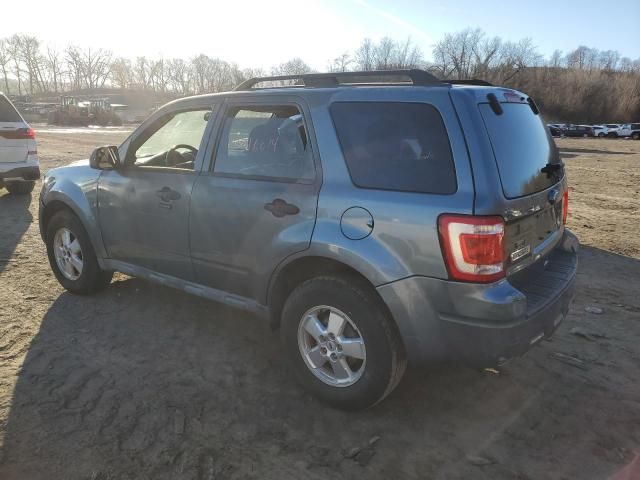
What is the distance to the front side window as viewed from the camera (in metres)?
3.80

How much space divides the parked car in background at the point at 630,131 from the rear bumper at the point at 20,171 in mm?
50031

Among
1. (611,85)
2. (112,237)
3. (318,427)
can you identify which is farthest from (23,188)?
(611,85)

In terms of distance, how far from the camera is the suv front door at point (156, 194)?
3670mm

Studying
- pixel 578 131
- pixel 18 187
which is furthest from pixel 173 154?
pixel 578 131

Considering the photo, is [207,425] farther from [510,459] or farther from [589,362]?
[589,362]

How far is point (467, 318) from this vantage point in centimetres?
252

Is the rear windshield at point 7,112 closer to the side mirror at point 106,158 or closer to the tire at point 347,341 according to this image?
the side mirror at point 106,158

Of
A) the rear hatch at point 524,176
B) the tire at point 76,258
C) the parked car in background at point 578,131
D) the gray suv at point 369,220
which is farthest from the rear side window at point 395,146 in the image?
the parked car in background at point 578,131

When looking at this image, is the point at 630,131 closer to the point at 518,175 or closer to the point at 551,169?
the point at 551,169

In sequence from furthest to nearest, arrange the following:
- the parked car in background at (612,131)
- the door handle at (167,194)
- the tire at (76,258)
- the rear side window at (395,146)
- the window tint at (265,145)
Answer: the parked car in background at (612,131), the tire at (76,258), the door handle at (167,194), the window tint at (265,145), the rear side window at (395,146)

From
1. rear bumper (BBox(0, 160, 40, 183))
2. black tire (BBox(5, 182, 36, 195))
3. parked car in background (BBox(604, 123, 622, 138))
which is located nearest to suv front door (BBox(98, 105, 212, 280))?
rear bumper (BBox(0, 160, 40, 183))

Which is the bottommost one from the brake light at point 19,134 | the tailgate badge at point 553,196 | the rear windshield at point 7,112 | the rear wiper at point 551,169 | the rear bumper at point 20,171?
the rear bumper at point 20,171

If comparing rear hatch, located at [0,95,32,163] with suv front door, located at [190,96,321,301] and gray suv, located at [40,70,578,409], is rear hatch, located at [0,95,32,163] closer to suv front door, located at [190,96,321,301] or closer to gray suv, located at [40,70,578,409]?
gray suv, located at [40,70,578,409]

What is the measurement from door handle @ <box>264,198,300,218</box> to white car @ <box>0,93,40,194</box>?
7.49 metres
